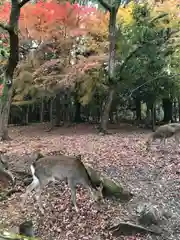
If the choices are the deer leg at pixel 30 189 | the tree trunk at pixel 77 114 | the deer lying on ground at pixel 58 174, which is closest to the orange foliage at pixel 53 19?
the tree trunk at pixel 77 114

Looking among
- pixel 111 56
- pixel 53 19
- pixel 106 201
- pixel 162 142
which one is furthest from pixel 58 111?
pixel 106 201

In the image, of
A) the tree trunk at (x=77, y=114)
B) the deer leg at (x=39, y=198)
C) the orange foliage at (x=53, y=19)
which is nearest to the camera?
the deer leg at (x=39, y=198)

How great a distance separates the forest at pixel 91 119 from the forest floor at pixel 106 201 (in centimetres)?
2

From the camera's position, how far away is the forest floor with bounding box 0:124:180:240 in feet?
24.0

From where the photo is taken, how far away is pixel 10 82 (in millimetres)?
15016

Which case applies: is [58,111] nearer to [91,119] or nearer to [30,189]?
[91,119]

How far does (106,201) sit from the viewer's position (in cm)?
819

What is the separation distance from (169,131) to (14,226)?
291 inches

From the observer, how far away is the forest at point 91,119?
766 cm

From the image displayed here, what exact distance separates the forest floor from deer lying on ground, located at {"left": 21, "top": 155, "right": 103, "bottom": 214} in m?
0.26

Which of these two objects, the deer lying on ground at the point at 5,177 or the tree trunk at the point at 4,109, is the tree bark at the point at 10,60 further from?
the deer lying on ground at the point at 5,177

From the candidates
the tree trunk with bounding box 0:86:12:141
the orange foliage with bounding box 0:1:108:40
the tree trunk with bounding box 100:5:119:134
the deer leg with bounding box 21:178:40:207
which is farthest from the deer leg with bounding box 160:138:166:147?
the orange foliage with bounding box 0:1:108:40

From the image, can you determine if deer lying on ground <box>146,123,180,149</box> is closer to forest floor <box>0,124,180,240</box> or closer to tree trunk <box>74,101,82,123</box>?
forest floor <box>0,124,180,240</box>

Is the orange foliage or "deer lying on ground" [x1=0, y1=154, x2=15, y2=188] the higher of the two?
the orange foliage
